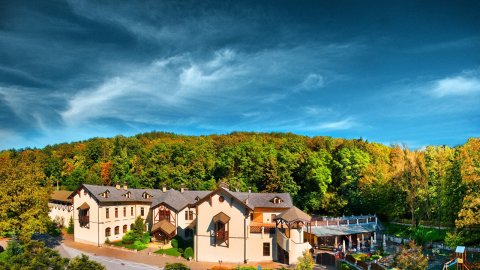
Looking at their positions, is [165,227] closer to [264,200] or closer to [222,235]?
[222,235]

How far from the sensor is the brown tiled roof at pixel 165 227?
1795 inches

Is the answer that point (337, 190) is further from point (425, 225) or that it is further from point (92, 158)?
point (92, 158)

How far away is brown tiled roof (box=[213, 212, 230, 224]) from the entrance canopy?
35.8ft

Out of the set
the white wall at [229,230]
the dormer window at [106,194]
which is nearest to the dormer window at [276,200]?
the white wall at [229,230]

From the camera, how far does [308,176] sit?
6025 cm

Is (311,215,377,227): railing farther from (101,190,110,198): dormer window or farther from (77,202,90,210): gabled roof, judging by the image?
(77,202,90,210): gabled roof

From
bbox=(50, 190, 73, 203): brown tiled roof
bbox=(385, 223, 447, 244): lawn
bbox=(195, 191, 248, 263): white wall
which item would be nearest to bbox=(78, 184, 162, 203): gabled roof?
bbox=(50, 190, 73, 203): brown tiled roof

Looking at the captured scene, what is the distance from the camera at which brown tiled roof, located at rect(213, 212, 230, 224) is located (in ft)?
126

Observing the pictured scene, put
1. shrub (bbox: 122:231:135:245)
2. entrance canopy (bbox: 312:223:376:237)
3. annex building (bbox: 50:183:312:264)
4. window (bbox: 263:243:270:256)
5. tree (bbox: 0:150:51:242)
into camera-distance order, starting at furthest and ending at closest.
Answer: shrub (bbox: 122:231:135:245) → entrance canopy (bbox: 312:223:376:237) → tree (bbox: 0:150:51:242) → window (bbox: 263:243:270:256) → annex building (bbox: 50:183:312:264)

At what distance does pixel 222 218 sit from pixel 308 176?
25228 mm

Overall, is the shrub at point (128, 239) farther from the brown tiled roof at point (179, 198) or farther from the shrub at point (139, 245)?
the brown tiled roof at point (179, 198)

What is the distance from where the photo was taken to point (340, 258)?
37.1 metres

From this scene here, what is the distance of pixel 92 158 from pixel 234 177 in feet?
149

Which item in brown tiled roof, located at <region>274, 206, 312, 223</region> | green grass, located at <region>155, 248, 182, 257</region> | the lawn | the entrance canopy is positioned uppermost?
brown tiled roof, located at <region>274, 206, 312, 223</region>
